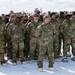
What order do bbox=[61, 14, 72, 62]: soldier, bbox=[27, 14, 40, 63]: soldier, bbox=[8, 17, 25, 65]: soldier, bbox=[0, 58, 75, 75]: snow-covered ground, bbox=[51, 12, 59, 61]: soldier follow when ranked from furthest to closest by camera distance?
bbox=[61, 14, 72, 62]: soldier → bbox=[51, 12, 59, 61]: soldier → bbox=[27, 14, 40, 63]: soldier → bbox=[8, 17, 25, 65]: soldier → bbox=[0, 58, 75, 75]: snow-covered ground

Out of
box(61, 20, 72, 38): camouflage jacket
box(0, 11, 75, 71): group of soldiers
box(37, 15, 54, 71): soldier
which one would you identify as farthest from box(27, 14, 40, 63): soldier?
box(37, 15, 54, 71): soldier

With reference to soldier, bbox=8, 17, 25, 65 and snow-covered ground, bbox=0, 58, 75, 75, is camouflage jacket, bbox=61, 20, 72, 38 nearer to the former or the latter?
snow-covered ground, bbox=0, 58, 75, 75

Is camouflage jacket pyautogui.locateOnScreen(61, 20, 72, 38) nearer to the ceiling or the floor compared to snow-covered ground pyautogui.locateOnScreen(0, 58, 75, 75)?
nearer to the ceiling

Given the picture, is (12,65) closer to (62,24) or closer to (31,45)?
(31,45)

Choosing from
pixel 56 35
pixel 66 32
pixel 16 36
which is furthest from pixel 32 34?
pixel 66 32

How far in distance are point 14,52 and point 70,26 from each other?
7.78ft

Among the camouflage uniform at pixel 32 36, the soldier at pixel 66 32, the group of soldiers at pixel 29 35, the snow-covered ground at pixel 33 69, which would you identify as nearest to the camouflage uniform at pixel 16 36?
the group of soldiers at pixel 29 35

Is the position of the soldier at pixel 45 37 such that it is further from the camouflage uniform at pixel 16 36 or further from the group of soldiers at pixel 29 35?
the camouflage uniform at pixel 16 36

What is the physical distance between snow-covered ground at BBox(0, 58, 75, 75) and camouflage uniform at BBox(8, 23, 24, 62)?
0.44m

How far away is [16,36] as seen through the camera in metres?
11.2

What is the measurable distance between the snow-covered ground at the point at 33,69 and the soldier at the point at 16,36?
1.15ft

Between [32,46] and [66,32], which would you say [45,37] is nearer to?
[32,46]

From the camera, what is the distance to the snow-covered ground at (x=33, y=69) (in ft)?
33.1

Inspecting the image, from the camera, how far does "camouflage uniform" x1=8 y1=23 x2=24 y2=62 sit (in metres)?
11.2
